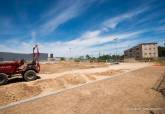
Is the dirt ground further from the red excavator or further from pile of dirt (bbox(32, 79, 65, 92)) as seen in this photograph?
pile of dirt (bbox(32, 79, 65, 92))

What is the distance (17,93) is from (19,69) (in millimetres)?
4087

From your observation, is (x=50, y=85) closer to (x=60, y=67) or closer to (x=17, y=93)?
(x=17, y=93)

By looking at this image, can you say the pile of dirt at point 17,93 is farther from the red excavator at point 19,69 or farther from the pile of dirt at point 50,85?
the red excavator at point 19,69

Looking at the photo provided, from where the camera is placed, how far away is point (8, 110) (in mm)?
6703

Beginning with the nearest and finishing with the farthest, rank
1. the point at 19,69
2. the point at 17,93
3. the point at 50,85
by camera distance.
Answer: the point at 17,93, the point at 50,85, the point at 19,69

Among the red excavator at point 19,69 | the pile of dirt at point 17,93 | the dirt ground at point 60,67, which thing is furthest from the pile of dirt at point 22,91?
the dirt ground at point 60,67

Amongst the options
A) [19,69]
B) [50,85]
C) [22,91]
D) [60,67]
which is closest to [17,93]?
[22,91]

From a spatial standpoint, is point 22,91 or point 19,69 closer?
point 22,91

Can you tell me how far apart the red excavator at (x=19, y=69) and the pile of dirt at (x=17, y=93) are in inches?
94.4

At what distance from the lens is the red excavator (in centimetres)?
1224

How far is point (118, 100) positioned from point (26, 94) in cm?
530

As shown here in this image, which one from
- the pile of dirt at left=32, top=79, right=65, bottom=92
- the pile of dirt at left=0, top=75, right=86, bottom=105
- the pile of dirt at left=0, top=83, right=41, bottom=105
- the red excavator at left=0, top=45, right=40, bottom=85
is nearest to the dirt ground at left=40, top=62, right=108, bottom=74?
the red excavator at left=0, top=45, right=40, bottom=85

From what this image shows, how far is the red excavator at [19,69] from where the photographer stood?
1224cm

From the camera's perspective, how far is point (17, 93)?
9.36 m
